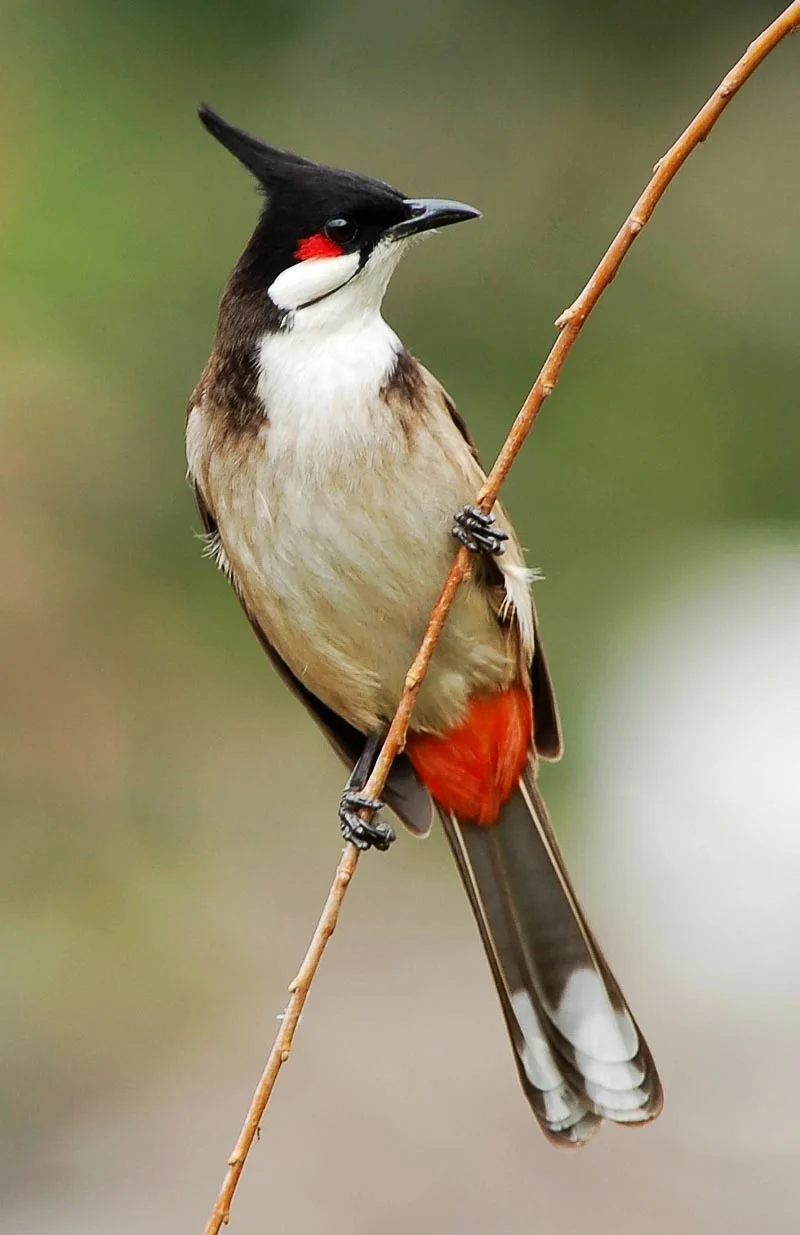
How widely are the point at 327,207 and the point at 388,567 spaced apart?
50 cm

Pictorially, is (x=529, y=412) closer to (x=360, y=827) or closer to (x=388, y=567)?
(x=388, y=567)

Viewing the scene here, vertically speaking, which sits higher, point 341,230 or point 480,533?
point 341,230

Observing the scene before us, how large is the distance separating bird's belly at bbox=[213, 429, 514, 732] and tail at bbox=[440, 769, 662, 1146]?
0.79 ft

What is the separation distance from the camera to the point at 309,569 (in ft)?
7.75

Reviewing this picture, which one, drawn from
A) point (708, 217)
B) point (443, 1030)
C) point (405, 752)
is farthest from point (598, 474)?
point (405, 752)

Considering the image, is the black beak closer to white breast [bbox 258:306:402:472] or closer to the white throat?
the white throat

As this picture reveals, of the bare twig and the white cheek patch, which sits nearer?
the bare twig

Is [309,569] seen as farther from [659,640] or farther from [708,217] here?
[708,217]

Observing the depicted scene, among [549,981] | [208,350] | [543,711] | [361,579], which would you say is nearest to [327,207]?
[361,579]

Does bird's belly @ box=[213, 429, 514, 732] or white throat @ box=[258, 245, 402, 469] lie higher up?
white throat @ box=[258, 245, 402, 469]

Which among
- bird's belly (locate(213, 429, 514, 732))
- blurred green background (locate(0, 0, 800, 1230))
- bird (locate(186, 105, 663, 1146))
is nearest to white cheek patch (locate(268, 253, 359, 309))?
bird (locate(186, 105, 663, 1146))

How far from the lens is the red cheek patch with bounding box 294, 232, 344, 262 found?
7.47 feet

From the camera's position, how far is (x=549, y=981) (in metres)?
2.57

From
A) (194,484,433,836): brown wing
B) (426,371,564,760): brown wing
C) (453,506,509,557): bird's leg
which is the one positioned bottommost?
(194,484,433,836): brown wing
